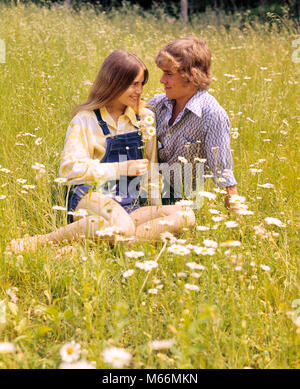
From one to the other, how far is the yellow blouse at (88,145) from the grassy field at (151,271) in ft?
0.56

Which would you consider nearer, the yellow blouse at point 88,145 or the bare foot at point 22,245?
the bare foot at point 22,245

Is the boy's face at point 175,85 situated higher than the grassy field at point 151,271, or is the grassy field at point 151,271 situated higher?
the boy's face at point 175,85

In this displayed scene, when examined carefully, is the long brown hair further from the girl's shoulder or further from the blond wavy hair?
the blond wavy hair

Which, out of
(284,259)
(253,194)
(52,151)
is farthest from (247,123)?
(284,259)

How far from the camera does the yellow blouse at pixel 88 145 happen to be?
8.25 feet

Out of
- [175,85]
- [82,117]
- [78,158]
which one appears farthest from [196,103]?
[78,158]

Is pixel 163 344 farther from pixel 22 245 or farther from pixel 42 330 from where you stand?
pixel 22 245

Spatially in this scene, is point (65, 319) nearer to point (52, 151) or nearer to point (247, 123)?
point (52, 151)

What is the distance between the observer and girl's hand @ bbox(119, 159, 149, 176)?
260cm

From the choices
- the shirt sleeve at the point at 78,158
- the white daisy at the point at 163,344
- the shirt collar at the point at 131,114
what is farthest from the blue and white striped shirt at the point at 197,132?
the white daisy at the point at 163,344

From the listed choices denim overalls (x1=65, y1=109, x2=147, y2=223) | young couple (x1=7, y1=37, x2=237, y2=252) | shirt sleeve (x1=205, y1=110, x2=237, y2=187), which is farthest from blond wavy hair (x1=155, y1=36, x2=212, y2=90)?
denim overalls (x1=65, y1=109, x2=147, y2=223)

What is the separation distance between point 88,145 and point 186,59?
80cm

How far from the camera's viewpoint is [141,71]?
2.68 metres

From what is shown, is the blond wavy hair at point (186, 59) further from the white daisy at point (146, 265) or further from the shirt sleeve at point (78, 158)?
the white daisy at point (146, 265)
